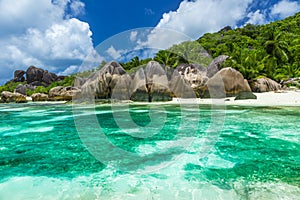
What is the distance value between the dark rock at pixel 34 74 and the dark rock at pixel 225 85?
2072 inches

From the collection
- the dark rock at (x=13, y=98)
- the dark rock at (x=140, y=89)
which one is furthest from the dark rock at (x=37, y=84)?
the dark rock at (x=140, y=89)

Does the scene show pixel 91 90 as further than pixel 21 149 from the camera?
Yes

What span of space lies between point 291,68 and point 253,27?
26980mm

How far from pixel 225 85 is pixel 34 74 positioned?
54.9 metres

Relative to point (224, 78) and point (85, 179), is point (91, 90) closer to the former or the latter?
point (224, 78)

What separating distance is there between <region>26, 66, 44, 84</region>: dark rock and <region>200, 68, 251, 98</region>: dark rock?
52.6 meters

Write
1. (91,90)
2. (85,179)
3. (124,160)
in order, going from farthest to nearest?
(91,90) → (124,160) → (85,179)

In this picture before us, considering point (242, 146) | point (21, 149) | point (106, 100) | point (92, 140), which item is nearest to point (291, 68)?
point (106, 100)

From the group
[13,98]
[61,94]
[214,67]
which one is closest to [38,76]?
[13,98]

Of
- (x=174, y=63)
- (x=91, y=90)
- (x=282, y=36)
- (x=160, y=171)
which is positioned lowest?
Result: (x=160, y=171)

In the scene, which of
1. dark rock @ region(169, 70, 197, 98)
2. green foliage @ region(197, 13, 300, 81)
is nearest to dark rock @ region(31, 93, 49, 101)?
dark rock @ region(169, 70, 197, 98)

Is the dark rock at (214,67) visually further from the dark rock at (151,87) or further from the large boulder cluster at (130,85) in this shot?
the dark rock at (151,87)

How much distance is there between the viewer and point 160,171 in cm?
291

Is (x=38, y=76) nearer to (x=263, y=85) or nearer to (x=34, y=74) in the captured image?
(x=34, y=74)
